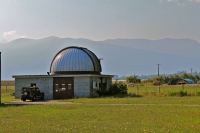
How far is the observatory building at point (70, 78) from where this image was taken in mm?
47125

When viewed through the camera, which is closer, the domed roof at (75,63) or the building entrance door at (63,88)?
the building entrance door at (63,88)

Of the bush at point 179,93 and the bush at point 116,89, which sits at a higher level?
the bush at point 116,89

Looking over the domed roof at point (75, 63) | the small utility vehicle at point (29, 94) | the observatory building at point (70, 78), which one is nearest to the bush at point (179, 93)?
the observatory building at point (70, 78)

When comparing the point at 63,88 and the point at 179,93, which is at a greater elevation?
the point at 63,88

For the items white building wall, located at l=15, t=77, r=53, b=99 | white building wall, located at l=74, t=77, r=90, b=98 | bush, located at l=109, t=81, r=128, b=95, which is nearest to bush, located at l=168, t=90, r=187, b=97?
bush, located at l=109, t=81, r=128, b=95

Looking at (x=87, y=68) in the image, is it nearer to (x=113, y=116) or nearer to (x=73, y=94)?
(x=73, y=94)

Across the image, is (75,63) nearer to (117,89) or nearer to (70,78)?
(70,78)

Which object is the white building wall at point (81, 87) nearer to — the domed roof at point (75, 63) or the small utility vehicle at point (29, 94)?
the domed roof at point (75, 63)

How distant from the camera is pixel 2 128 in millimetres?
17734

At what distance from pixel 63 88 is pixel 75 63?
4044mm

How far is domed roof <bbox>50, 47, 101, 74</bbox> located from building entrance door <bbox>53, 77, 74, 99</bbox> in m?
2.01

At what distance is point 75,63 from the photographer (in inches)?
1959

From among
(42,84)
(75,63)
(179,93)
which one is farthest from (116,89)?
(42,84)

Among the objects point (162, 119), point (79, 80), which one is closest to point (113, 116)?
point (162, 119)
